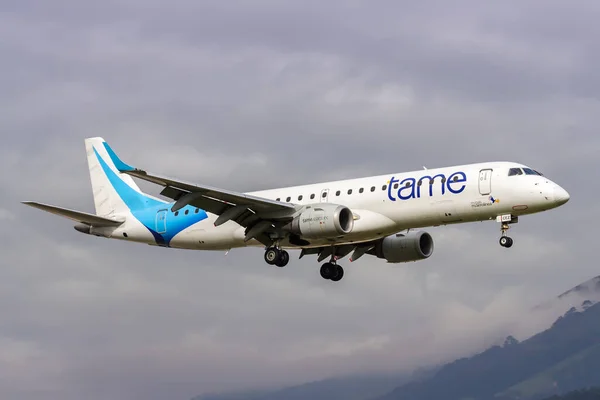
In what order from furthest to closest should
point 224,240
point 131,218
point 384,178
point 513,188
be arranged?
point 131,218, point 224,240, point 384,178, point 513,188

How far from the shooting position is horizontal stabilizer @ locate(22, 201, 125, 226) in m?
47.9

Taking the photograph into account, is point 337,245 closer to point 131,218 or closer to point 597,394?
point 131,218

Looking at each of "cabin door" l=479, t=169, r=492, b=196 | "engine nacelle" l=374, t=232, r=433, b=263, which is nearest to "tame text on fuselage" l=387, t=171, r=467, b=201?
"cabin door" l=479, t=169, r=492, b=196

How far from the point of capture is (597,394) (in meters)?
164

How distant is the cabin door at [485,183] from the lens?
148ft

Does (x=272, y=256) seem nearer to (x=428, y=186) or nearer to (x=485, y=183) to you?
(x=428, y=186)

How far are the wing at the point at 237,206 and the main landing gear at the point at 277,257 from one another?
66 cm

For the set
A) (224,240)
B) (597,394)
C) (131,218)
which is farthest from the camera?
(597,394)

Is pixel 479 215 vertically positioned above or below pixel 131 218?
below

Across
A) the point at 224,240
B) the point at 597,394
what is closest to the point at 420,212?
the point at 224,240

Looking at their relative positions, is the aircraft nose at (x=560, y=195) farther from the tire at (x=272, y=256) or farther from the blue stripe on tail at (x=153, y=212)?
the blue stripe on tail at (x=153, y=212)

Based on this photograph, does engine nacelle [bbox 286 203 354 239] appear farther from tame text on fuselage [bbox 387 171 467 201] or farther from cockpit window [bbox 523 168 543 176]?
cockpit window [bbox 523 168 543 176]

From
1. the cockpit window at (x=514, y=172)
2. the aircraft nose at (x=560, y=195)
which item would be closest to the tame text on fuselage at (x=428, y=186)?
the cockpit window at (x=514, y=172)

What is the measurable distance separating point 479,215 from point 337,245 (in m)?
10.1
